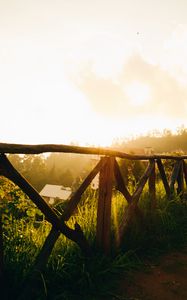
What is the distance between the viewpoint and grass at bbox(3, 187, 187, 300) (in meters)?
3.15

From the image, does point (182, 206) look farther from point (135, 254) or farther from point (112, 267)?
point (112, 267)

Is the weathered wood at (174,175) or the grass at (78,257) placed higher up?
the weathered wood at (174,175)

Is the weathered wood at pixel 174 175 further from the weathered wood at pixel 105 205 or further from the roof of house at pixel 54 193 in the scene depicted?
the roof of house at pixel 54 193

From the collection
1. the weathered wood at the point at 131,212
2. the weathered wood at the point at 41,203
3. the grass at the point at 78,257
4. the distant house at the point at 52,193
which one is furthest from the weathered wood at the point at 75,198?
the distant house at the point at 52,193

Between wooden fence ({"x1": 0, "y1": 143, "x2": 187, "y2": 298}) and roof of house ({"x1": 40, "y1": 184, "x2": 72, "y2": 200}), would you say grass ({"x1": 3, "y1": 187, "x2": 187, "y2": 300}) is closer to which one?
wooden fence ({"x1": 0, "y1": 143, "x2": 187, "y2": 298})

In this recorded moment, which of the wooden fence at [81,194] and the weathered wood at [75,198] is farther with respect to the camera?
the weathered wood at [75,198]

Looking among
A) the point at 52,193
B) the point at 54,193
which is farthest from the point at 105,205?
the point at 52,193

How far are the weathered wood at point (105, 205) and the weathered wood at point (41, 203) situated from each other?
317 millimetres

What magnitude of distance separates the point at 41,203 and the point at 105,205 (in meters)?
1.14

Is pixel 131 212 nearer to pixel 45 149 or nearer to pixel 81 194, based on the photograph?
pixel 81 194

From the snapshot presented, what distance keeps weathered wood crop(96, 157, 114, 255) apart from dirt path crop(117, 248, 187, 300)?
0.52 metres

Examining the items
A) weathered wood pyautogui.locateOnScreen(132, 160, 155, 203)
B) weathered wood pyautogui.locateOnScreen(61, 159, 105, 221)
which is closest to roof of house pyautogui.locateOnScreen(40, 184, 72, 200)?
weathered wood pyautogui.locateOnScreen(132, 160, 155, 203)

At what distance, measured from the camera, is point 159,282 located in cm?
379

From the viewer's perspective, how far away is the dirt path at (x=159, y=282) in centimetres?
345
